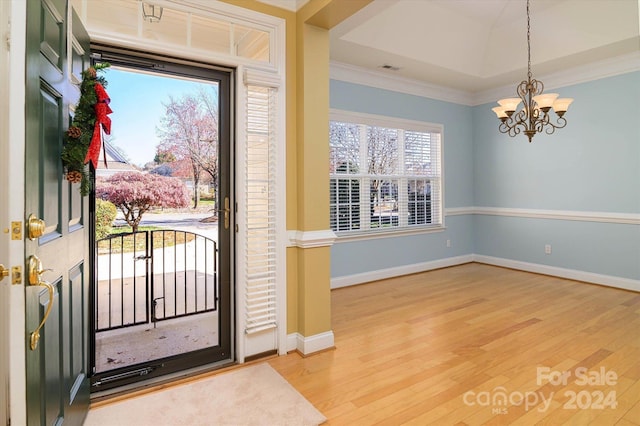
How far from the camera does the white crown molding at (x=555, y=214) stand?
440cm

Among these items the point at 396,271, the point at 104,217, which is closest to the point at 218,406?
the point at 104,217

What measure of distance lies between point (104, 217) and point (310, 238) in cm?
151

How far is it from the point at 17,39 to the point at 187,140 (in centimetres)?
168

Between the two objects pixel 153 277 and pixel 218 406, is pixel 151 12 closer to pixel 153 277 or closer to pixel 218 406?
pixel 153 277

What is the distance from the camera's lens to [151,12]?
2.28m

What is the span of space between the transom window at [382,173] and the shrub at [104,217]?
99.2 inches

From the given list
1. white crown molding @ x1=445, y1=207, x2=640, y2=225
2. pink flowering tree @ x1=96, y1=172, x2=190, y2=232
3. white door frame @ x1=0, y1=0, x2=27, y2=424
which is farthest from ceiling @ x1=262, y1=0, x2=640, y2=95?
white door frame @ x1=0, y1=0, x2=27, y2=424

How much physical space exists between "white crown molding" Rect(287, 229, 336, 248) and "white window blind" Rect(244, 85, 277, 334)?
6.1 inches

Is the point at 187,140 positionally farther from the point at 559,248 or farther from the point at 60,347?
Answer: the point at 559,248

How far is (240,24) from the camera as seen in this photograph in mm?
2561

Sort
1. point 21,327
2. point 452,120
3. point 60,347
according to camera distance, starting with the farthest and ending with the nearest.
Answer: point 452,120 < point 60,347 < point 21,327

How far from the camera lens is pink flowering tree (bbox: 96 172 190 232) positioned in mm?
2626

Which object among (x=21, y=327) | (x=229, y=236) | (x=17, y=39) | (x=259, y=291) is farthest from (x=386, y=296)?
(x=17, y=39)

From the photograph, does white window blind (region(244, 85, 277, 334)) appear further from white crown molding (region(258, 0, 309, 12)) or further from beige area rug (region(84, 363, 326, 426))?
white crown molding (region(258, 0, 309, 12))
